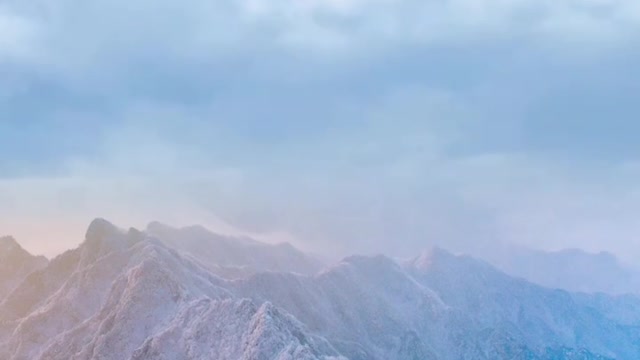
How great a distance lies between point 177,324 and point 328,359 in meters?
37.0

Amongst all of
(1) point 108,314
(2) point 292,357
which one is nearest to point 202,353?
(2) point 292,357

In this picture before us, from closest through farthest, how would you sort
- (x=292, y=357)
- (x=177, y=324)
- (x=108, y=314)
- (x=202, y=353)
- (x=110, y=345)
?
→ (x=292, y=357) < (x=202, y=353) < (x=177, y=324) < (x=110, y=345) < (x=108, y=314)

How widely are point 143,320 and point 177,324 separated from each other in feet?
64.5

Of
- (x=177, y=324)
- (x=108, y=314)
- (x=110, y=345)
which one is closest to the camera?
(x=177, y=324)

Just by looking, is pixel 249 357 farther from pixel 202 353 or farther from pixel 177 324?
pixel 177 324

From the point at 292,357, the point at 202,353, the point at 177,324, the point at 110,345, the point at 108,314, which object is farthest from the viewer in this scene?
the point at 108,314

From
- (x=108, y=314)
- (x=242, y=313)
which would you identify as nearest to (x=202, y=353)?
(x=242, y=313)

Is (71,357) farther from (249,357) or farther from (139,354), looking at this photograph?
(249,357)

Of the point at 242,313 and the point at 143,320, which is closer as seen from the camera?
the point at 242,313

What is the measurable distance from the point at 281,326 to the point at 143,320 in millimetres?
43507

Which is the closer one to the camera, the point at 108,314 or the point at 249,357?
the point at 249,357

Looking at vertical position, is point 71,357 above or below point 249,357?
below

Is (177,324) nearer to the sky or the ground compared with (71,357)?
nearer to the sky

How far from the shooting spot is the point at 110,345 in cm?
18050
